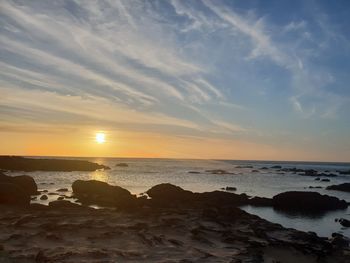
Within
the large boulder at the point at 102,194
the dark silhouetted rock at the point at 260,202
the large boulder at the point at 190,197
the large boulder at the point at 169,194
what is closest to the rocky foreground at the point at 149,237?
the large boulder at the point at 102,194

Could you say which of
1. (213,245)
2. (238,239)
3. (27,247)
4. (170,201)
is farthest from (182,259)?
(170,201)

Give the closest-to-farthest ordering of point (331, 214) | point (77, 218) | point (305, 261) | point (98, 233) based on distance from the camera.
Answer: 1. point (305, 261)
2. point (98, 233)
3. point (77, 218)
4. point (331, 214)

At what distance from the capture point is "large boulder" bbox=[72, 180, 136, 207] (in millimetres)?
52688

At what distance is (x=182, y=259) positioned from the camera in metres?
24.5

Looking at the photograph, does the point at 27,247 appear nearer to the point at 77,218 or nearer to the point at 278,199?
the point at 77,218

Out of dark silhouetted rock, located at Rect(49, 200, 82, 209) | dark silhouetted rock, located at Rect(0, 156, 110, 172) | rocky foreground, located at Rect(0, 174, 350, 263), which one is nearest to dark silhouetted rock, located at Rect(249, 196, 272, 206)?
rocky foreground, located at Rect(0, 174, 350, 263)

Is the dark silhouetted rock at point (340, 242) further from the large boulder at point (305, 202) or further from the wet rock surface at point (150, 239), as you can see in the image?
the large boulder at point (305, 202)

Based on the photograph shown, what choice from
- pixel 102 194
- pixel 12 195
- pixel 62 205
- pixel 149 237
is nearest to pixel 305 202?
pixel 102 194

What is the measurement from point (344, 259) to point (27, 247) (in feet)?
68.1

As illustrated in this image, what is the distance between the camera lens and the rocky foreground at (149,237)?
976 inches

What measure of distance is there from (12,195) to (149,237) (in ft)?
83.4

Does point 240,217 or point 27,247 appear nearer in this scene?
point 27,247

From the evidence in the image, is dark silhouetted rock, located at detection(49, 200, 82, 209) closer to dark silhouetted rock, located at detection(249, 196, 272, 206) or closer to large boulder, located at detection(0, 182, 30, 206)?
large boulder, located at detection(0, 182, 30, 206)

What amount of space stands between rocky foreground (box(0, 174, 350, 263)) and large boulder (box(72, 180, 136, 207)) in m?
8.95
